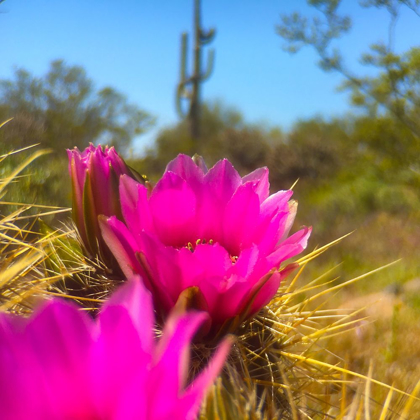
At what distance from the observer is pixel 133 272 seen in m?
0.49

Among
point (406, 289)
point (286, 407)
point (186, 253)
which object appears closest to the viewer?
point (186, 253)

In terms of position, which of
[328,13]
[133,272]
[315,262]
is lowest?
[315,262]

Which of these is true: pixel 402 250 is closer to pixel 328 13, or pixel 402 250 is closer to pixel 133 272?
pixel 328 13

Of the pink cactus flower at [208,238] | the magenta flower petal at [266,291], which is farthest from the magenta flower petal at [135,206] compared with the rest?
the magenta flower petal at [266,291]

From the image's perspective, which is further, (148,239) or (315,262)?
(315,262)

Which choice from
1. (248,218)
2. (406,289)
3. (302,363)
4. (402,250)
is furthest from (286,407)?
(402,250)

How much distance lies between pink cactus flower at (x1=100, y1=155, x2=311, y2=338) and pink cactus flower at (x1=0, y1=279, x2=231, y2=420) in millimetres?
138

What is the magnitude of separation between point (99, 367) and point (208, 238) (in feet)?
0.93

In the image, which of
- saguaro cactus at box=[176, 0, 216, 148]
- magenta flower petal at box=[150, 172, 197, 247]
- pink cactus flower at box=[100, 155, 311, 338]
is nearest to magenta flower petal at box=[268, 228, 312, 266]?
pink cactus flower at box=[100, 155, 311, 338]

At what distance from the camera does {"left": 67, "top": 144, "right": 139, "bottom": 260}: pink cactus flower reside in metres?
0.56

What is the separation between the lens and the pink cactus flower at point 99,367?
269 millimetres

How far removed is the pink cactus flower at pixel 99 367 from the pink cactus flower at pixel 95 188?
268mm

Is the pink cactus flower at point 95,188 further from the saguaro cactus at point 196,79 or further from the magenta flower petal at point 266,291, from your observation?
the saguaro cactus at point 196,79

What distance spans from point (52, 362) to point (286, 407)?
35 centimetres
